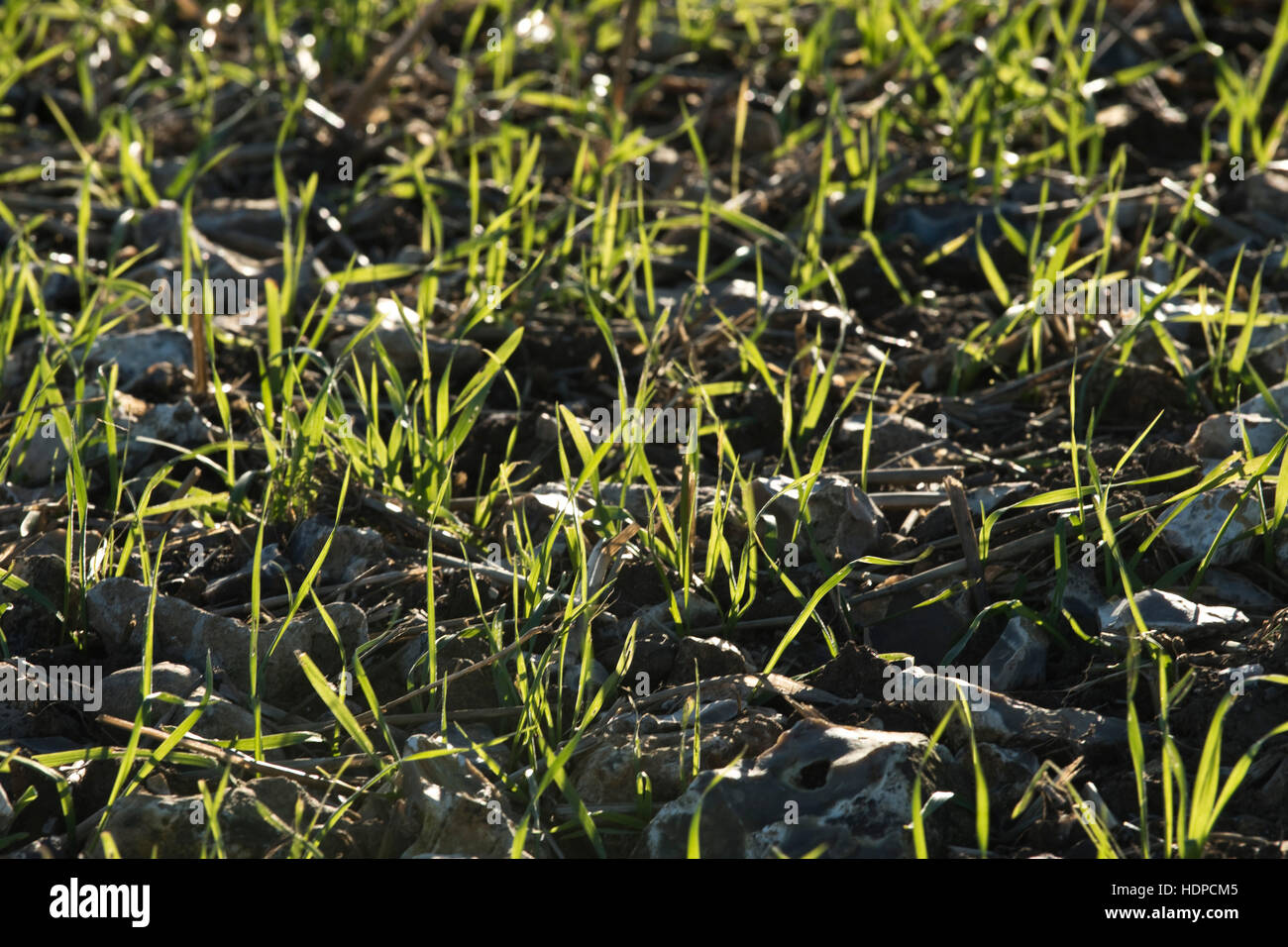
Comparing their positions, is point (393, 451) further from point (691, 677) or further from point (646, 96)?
point (646, 96)

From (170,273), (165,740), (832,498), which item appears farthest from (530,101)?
(165,740)

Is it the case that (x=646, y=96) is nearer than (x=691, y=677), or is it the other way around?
(x=691, y=677)

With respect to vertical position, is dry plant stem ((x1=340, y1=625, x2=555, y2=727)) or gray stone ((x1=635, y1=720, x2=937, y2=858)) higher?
dry plant stem ((x1=340, y1=625, x2=555, y2=727))

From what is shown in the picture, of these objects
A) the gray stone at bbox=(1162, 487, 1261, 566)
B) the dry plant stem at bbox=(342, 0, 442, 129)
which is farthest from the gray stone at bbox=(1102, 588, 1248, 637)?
the dry plant stem at bbox=(342, 0, 442, 129)

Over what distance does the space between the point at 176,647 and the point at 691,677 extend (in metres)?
0.76

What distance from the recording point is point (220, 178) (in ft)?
11.6

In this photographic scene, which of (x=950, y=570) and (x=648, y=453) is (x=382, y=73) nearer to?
(x=648, y=453)

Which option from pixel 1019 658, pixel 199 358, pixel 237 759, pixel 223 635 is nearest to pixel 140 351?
pixel 199 358

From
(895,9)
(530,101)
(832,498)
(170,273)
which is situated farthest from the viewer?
(895,9)

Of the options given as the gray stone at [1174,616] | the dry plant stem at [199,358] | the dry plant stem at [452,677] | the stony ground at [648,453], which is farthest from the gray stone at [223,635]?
the gray stone at [1174,616]

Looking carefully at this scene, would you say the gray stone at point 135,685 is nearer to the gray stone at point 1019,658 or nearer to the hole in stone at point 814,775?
the hole in stone at point 814,775

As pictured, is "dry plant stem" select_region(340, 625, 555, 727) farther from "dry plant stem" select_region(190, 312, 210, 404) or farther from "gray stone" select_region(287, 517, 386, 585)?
"dry plant stem" select_region(190, 312, 210, 404)
